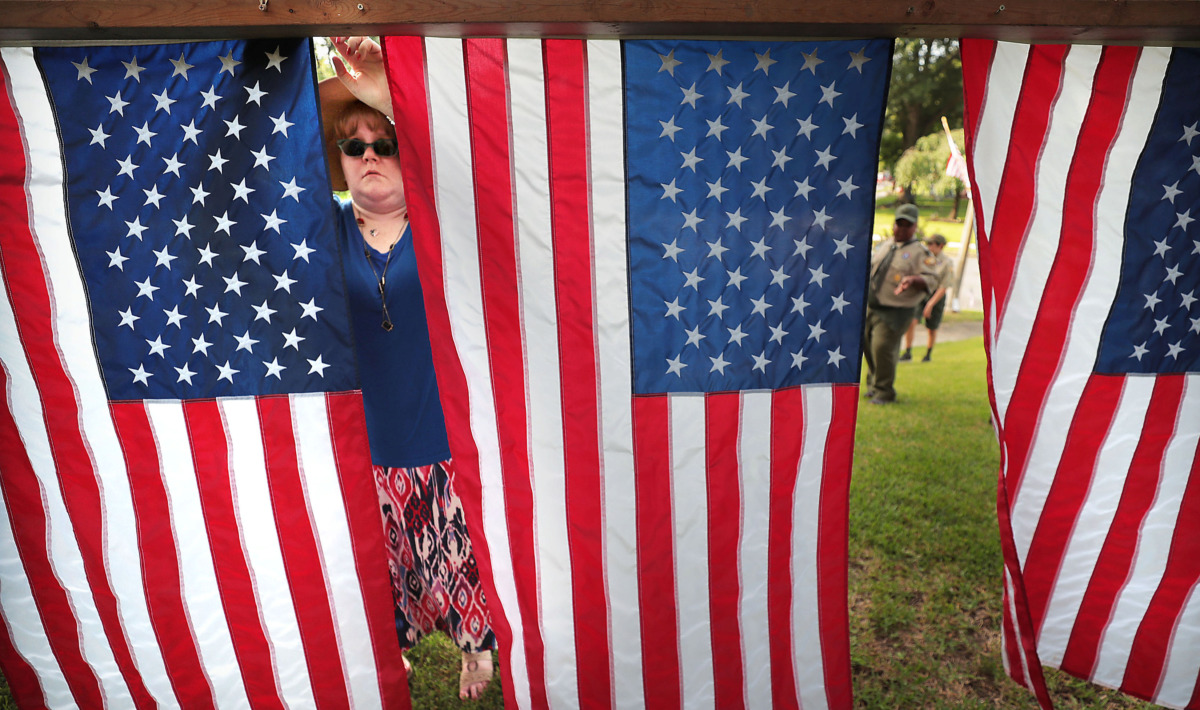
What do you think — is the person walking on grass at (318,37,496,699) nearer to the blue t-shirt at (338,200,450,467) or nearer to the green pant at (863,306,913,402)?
the blue t-shirt at (338,200,450,467)

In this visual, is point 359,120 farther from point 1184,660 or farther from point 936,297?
point 936,297

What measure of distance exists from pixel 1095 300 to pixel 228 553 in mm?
3038

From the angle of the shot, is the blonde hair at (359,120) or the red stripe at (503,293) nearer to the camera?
the red stripe at (503,293)

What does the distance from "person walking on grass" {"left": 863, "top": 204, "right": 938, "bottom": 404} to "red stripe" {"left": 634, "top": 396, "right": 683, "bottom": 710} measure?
486 cm

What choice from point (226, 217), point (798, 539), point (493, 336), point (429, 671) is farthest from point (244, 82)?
point (429, 671)

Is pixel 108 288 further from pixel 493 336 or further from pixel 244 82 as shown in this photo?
pixel 493 336

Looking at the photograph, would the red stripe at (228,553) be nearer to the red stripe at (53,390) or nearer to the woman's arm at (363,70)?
the red stripe at (53,390)

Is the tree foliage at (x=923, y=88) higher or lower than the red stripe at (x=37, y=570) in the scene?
higher

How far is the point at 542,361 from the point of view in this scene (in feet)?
7.38

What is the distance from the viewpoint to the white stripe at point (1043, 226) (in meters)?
2.20

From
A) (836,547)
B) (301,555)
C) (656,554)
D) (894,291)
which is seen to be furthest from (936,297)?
(301,555)

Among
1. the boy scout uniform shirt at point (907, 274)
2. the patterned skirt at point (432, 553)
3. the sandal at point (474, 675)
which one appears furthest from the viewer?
the boy scout uniform shirt at point (907, 274)

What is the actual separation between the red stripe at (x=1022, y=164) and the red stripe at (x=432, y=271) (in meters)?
1.82

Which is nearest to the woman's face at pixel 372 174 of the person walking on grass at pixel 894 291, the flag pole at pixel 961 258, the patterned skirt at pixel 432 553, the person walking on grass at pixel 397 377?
the person walking on grass at pixel 397 377
